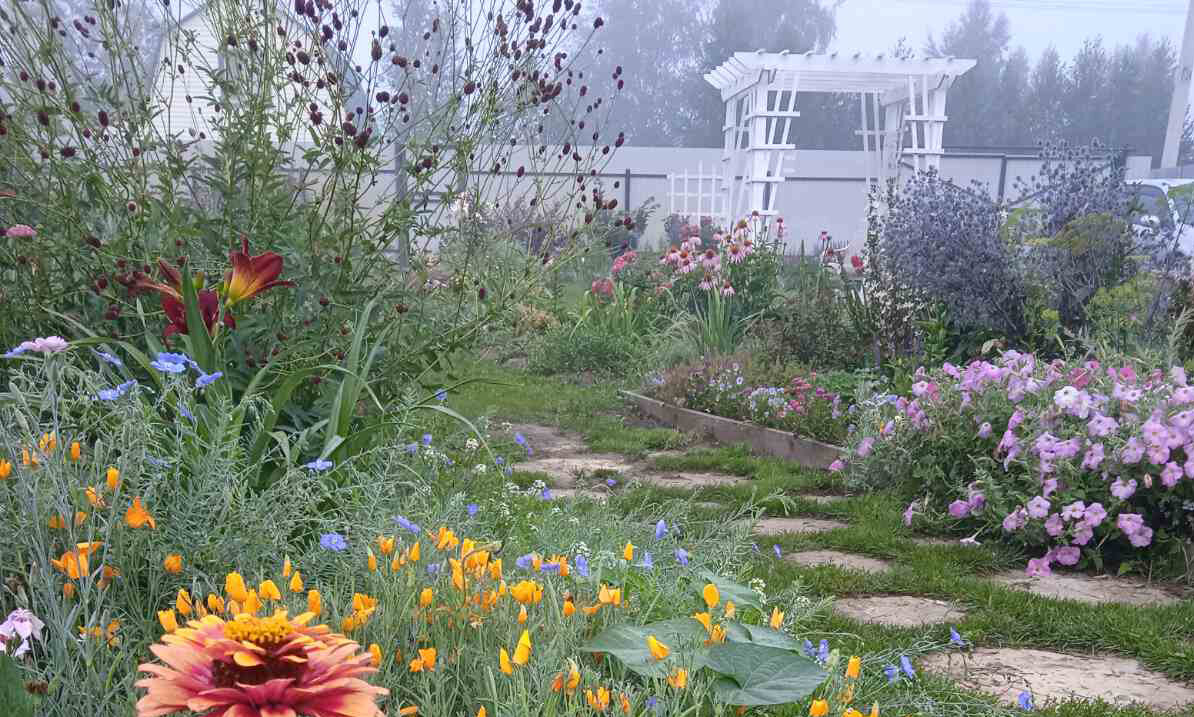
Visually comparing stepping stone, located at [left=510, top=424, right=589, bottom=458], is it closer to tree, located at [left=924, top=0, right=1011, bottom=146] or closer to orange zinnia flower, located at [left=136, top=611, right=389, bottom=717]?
orange zinnia flower, located at [left=136, top=611, right=389, bottom=717]

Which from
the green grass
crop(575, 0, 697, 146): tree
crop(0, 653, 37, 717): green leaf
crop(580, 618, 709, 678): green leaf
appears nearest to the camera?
crop(0, 653, 37, 717): green leaf

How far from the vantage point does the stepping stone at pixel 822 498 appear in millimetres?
3914

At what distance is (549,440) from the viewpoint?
5.15 metres

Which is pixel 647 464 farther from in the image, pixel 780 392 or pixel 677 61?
pixel 677 61

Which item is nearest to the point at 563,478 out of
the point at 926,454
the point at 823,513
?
the point at 823,513

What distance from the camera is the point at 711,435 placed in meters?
5.31

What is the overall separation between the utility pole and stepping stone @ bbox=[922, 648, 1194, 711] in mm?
12284

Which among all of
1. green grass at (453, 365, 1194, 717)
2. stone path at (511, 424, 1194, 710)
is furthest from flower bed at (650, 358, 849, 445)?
stone path at (511, 424, 1194, 710)

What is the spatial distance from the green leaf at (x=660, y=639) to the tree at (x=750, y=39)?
1387 inches

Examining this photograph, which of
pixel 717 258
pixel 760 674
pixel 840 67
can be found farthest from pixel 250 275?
pixel 840 67

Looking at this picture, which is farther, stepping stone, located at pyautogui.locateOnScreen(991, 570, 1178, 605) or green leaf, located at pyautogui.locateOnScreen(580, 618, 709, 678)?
stepping stone, located at pyautogui.locateOnScreen(991, 570, 1178, 605)

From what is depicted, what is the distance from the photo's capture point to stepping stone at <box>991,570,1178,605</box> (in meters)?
Result: 2.93

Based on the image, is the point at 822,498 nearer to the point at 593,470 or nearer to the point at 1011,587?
the point at 593,470

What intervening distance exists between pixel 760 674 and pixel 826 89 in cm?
1206
